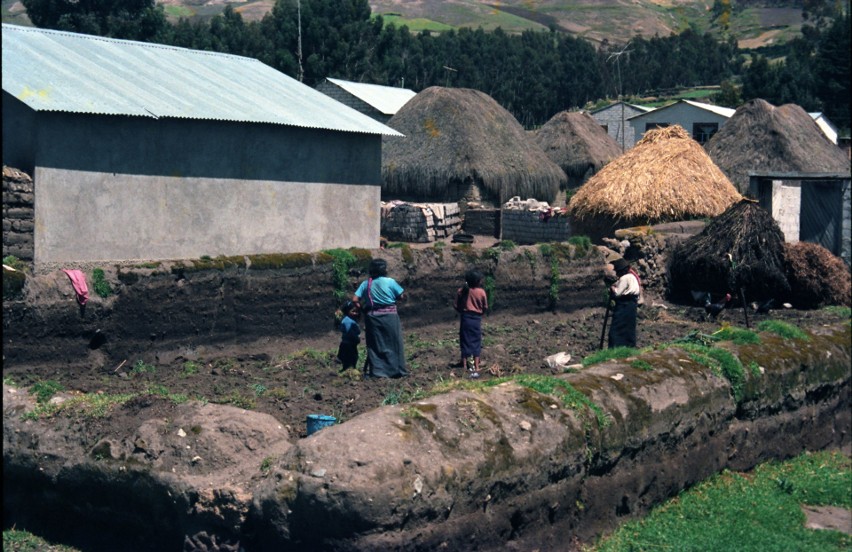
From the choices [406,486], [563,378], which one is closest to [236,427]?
[406,486]

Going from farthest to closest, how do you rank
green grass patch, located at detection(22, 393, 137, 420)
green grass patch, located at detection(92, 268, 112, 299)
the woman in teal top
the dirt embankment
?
green grass patch, located at detection(92, 268, 112, 299) < the woman in teal top < green grass patch, located at detection(22, 393, 137, 420) < the dirt embankment

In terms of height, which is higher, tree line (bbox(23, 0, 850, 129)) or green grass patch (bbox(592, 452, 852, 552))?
tree line (bbox(23, 0, 850, 129))

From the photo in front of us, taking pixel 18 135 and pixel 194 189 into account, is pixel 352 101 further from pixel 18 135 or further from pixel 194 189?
pixel 18 135

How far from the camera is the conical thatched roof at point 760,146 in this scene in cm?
2642

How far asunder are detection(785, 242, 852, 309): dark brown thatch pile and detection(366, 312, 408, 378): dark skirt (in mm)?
8588

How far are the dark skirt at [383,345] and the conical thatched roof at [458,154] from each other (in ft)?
49.3

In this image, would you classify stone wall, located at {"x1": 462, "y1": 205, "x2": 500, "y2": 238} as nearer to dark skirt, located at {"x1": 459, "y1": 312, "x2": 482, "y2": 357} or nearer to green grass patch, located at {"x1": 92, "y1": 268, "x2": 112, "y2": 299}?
dark skirt, located at {"x1": 459, "y1": 312, "x2": 482, "y2": 357}

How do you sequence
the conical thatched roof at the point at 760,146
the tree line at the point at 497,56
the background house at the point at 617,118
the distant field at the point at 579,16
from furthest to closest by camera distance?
the distant field at the point at 579,16
the background house at the point at 617,118
the tree line at the point at 497,56
the conical thatched roof at the point at 760,146

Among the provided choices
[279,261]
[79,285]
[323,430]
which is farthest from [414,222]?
[323,430]

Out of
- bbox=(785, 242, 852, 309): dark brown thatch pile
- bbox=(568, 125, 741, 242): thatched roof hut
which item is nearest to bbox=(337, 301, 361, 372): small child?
bbox=(785, 242, 852, 309): dark brown thatch pile

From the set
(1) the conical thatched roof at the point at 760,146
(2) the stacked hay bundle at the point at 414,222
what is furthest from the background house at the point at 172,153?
(1) the conical thatched roof at the point at 760,146

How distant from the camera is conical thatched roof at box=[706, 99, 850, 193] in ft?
86.7

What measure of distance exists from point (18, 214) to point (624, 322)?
720cm

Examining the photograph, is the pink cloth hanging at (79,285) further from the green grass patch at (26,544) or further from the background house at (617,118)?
the background house at (617,118)
